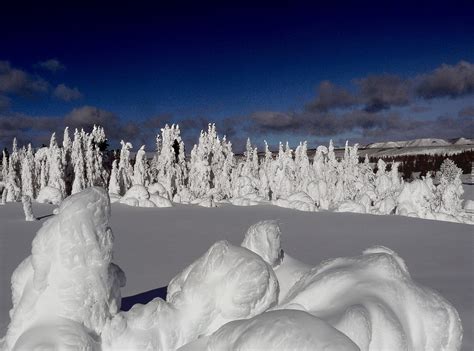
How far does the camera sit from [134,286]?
8.45 metres

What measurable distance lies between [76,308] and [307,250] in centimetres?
1006

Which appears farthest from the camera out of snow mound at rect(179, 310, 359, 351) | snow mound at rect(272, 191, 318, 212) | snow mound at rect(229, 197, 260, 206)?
snow mound at rect(229, 197, 260, 206)

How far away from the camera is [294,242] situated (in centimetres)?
1490

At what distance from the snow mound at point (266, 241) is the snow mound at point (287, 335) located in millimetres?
2355

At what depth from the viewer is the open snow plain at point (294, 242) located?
9.01m

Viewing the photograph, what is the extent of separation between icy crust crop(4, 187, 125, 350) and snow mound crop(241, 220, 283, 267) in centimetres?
178

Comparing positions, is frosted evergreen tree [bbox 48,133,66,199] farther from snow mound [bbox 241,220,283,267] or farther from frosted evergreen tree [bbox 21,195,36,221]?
snow mound [bbox 241,220,283,267]

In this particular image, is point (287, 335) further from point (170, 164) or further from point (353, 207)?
point (170, 164)

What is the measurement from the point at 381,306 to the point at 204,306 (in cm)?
178

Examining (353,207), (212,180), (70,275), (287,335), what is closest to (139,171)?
(212,180)

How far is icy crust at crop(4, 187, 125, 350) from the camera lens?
4.11m

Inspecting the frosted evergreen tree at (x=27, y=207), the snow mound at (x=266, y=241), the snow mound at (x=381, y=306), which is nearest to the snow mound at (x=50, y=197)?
the frosted evergreen tree at (x=27, y=207)

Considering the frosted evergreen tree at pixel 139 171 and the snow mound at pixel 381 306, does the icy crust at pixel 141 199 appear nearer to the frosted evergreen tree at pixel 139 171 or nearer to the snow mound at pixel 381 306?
the frosted evergreen tree at pixel 139 171

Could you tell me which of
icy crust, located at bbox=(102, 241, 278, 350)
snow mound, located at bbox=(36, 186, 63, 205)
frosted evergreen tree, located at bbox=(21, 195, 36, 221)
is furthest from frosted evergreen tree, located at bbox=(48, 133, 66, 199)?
icy crust, located at bbox=(102, 241, 278, 350)
